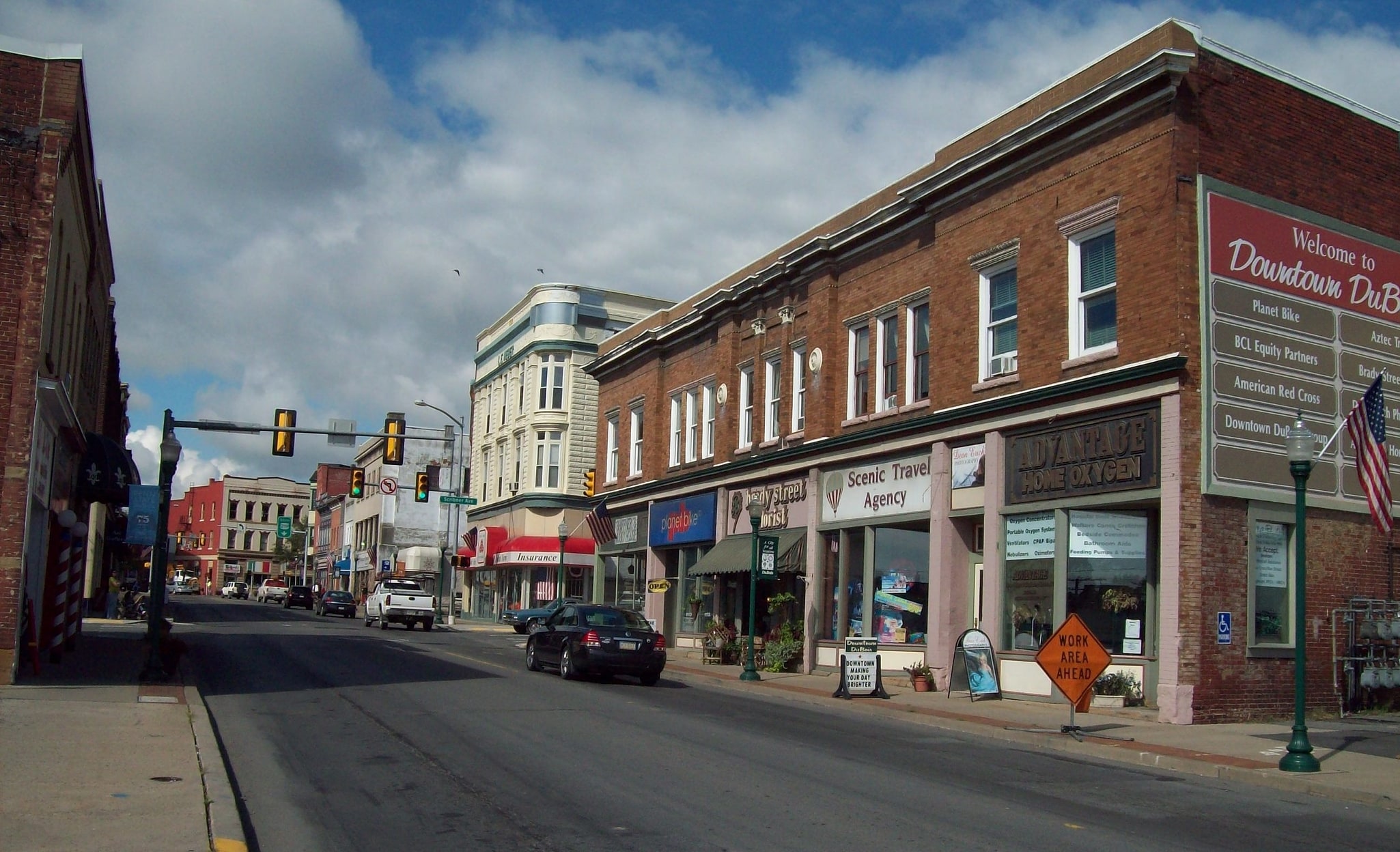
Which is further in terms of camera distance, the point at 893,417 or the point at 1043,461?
the point at 893,417

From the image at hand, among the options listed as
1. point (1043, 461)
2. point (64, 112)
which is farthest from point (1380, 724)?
point (64, 112)

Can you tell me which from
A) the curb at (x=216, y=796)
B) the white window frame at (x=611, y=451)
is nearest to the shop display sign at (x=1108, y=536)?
the curb at (x=216, y=796)

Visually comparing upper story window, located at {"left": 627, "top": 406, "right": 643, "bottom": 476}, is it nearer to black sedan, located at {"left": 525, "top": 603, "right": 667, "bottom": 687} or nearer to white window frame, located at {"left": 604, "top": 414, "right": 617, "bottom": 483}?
white window frame, located at {"left": 604, "top": 414, "right": 617, "bottom": 483}

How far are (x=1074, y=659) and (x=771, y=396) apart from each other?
16327 mm

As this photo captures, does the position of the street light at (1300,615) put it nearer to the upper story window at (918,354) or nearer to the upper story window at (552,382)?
the upper story window at (918,354)

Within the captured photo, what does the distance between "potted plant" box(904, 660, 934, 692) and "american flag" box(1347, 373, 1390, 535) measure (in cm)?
835

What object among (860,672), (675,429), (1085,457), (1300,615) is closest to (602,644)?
(860,672)

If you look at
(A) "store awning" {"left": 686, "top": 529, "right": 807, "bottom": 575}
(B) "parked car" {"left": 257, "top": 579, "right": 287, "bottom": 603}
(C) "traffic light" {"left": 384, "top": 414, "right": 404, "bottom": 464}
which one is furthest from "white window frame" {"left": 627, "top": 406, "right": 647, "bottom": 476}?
(B) "parked car" {"left": 257, "top": 579, "right": 287, "bottom": 603}

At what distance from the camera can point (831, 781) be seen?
39.0 ft

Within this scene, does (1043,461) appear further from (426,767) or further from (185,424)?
(185,424)

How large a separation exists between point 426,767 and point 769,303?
71.5ft

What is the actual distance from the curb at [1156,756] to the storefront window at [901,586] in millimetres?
4668

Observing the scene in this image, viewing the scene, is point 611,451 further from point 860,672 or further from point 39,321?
point 39,321

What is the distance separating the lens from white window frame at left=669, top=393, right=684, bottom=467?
123 ft
